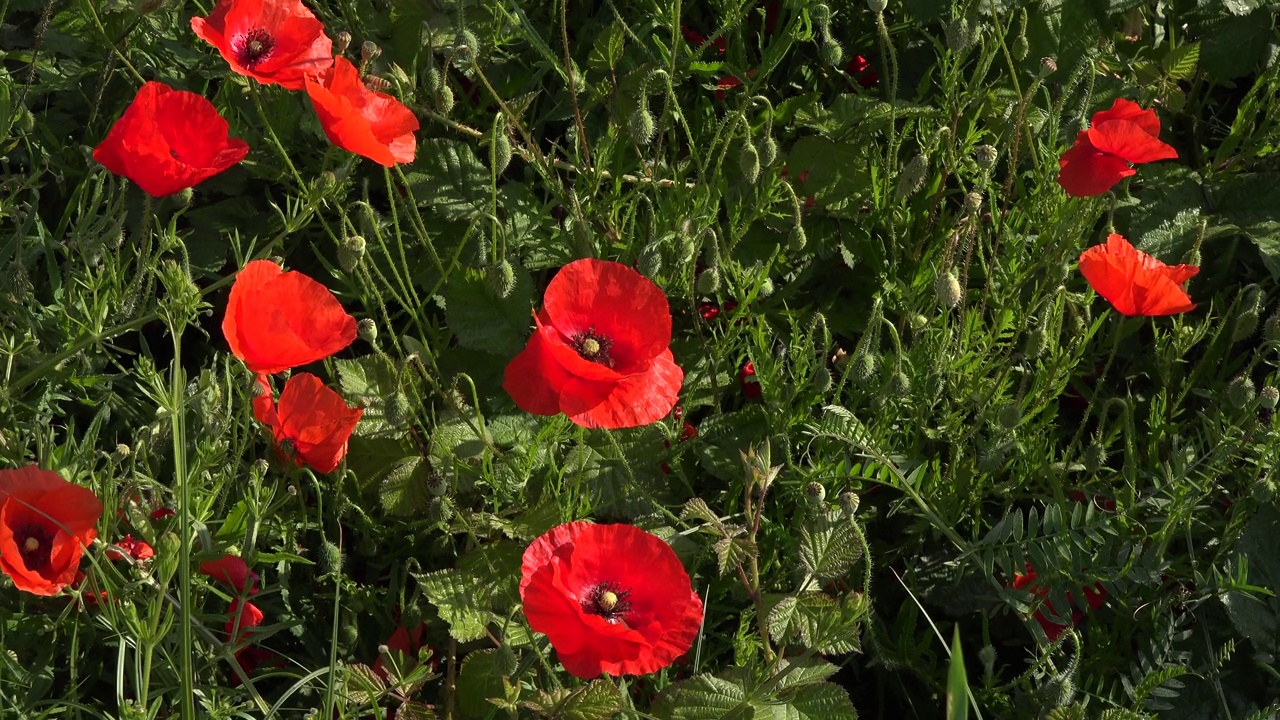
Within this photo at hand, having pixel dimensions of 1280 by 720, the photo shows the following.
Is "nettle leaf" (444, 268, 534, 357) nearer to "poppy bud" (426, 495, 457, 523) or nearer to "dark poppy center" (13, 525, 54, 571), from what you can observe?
"poppy bud" (426, 495, 457, 523)

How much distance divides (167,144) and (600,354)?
682 mm

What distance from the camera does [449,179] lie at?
252 cm

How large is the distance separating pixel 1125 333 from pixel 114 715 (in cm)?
183

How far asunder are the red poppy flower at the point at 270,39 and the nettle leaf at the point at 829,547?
1.04m

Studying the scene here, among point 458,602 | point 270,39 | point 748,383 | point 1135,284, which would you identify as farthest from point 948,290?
point 270,39

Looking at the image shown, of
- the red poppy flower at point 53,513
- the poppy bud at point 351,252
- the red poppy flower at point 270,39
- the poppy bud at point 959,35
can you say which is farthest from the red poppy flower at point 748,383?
the red poppy flower at point 53,513

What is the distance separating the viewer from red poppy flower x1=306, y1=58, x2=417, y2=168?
6.16ft

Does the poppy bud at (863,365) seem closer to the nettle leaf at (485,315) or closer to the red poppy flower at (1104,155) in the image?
the red poppy flower at (1104,155)

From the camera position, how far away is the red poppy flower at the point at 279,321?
1.63m

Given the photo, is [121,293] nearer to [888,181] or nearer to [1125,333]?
[888,181]

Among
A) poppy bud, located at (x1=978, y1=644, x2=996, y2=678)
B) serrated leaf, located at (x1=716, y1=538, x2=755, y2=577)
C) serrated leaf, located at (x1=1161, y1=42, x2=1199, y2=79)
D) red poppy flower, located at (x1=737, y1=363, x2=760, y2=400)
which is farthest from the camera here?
serrated leaf, located at (x1=1161, y1=42, x2=1199, y2=79)

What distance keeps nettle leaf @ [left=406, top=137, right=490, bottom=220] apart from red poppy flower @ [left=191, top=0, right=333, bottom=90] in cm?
39

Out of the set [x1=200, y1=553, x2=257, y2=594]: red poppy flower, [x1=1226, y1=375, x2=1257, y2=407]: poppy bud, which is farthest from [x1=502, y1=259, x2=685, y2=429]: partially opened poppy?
[x1=1226, y1=375, x2=1257, y2=407]: poppy bud

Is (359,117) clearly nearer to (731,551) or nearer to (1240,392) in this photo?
(731,551)
